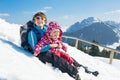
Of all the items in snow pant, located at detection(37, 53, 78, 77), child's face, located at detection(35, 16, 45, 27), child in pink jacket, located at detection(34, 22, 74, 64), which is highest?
child's face, located at detection(35, 16, 45, 27)

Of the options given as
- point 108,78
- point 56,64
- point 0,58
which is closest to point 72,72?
point 56,64

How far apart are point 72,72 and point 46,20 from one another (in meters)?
1.40

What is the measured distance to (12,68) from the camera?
4461 millimetres

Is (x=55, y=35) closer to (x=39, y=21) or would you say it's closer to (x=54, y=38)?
(x=54, y=38)

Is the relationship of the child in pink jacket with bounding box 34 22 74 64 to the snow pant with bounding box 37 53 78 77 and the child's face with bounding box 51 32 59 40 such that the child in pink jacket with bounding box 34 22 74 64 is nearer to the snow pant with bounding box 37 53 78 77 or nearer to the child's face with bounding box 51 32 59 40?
the child's face with bounding box 51 32 59 40

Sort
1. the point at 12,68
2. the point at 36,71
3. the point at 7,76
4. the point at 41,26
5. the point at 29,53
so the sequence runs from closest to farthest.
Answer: the point at 7,76
the point at 12,68
the point at 36,71
the point at 29,53
the point at 41,26

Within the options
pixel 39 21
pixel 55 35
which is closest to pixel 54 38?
pixel 55 35

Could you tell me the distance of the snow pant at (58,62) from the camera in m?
6.57

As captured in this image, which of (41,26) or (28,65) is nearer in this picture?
(28,65)

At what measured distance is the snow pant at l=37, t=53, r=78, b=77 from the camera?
6.57m

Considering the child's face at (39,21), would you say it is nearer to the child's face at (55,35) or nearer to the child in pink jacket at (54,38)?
the child in pink jacket at (54,38)

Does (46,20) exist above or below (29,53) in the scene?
above

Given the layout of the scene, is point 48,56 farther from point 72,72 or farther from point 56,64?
point 72,72

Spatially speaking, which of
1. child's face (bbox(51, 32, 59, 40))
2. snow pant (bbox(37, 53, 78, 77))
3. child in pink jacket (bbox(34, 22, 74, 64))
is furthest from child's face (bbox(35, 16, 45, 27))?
snow pant (bbox(37, 53, 78, 77))
